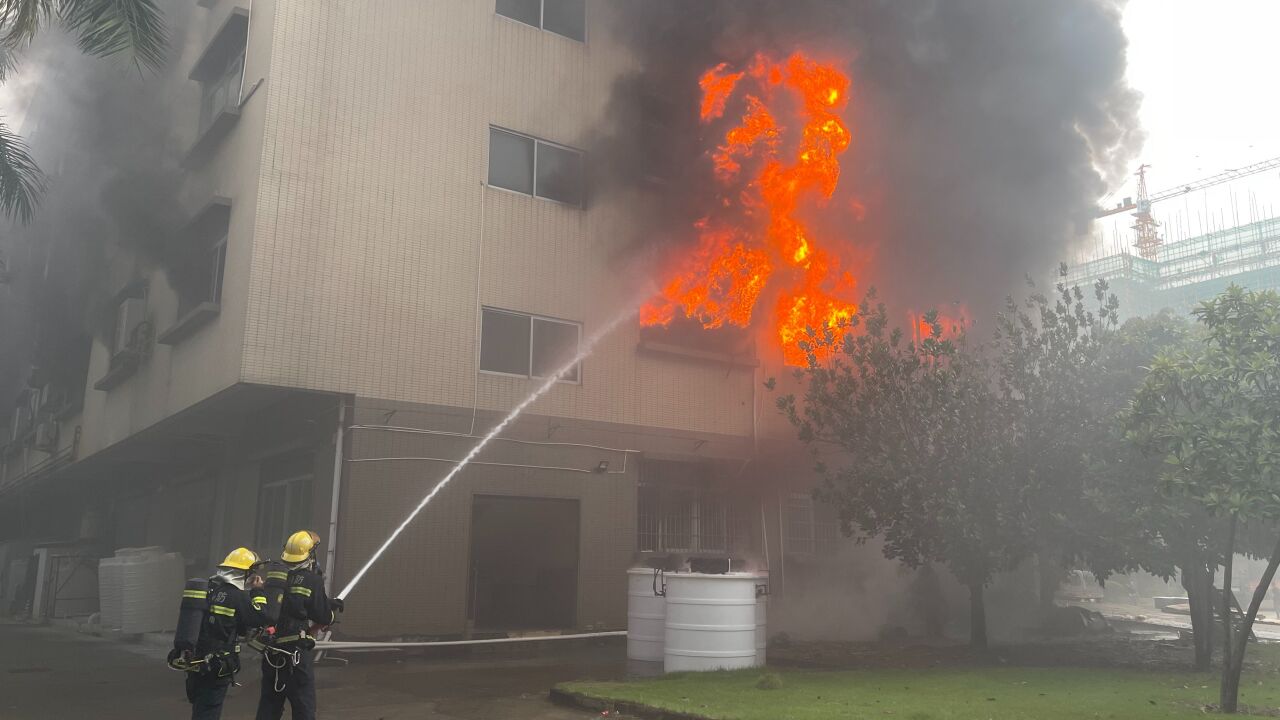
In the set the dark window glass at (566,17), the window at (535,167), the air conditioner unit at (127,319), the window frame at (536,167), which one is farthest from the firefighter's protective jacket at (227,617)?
the air conditioner unit at (127,319)

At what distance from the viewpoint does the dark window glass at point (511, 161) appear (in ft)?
50.1

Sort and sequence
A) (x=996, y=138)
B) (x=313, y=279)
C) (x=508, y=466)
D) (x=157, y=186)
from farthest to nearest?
(x=996, y=138), (x=157, y=186), (x=508, y=466), (x=313, y=279)

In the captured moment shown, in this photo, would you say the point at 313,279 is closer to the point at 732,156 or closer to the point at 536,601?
the point at 536,601

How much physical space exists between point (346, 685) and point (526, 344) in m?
6.27

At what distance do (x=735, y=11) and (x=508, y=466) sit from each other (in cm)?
922

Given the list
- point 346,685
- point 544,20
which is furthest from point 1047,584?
point 544,20

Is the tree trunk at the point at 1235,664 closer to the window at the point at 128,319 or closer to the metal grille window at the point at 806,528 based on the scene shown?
the metal grille window at the point at 806,528

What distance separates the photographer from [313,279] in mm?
12969

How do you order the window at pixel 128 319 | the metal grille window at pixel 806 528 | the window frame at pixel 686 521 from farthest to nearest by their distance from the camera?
the window at pixel 128 319, the metal grille window at pixel 806 528, the window frame at pixel 686 521

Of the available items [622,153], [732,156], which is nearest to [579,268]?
[622,153]

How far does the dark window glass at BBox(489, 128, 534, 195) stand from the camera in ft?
50.1

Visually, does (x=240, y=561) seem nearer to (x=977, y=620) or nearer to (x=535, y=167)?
(x=535, y=167)

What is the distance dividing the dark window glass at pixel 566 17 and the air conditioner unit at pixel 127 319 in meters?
10.0

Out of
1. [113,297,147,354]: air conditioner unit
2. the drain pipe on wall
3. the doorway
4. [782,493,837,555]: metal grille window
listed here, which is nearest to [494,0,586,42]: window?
the drain pipe on wall
